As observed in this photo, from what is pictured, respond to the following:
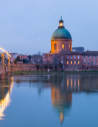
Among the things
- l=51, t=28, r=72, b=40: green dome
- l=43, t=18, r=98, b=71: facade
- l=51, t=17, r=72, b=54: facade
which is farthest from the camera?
l=51, t=28, r=72, b=40: green dome

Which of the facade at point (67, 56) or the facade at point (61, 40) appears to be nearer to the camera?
the facade at point (67, 56)

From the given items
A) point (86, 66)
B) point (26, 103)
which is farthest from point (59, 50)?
point (26, 103)

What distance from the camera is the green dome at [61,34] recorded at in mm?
109088

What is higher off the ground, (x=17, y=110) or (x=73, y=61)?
(x=73, y=61)

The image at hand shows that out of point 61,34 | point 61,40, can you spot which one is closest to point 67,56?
point 61,40

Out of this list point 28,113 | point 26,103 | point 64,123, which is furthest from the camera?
point 26,103

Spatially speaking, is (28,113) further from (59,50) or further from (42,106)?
(59,50)

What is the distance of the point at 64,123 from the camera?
12.7 metres

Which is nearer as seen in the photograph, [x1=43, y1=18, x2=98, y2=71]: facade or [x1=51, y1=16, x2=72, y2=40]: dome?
[x1=43, y1=18, x2=98, y2=71]: facade

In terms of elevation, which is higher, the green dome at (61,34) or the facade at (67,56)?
the green dome at (61,34)

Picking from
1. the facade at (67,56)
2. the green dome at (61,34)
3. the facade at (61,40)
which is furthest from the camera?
the green dome at (61,34)

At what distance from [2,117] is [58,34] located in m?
97.0

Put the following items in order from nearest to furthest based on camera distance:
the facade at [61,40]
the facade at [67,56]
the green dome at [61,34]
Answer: the facade at [67,56]
the facade at [61,40]
the green dome at [61,34]

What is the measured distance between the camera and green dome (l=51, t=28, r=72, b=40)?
358 feet
